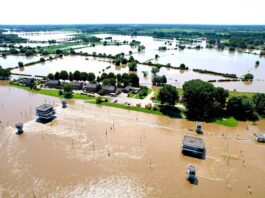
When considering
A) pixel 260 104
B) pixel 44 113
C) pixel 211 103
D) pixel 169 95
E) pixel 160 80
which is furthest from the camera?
pixel 160 80

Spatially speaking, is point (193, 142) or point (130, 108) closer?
point (193, 142)

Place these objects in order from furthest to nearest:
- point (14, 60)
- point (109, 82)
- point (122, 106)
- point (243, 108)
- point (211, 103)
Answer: point (14, 60) → point (109, 82) → point (122, 106) → point (211, 103) → point (243, 108)

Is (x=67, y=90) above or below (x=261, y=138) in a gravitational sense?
above

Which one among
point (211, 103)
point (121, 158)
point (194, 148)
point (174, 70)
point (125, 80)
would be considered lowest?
point (121, 158)

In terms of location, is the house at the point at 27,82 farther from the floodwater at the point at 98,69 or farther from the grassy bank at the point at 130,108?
the grassy bank at the point at 130,108

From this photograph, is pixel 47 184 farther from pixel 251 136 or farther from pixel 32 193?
pixel 251 136

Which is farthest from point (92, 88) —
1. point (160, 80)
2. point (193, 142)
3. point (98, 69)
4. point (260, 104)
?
point (260, 104)

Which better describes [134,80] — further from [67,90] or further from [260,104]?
[260,104]

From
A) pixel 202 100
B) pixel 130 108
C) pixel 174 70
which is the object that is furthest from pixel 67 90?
pixel 174 70
